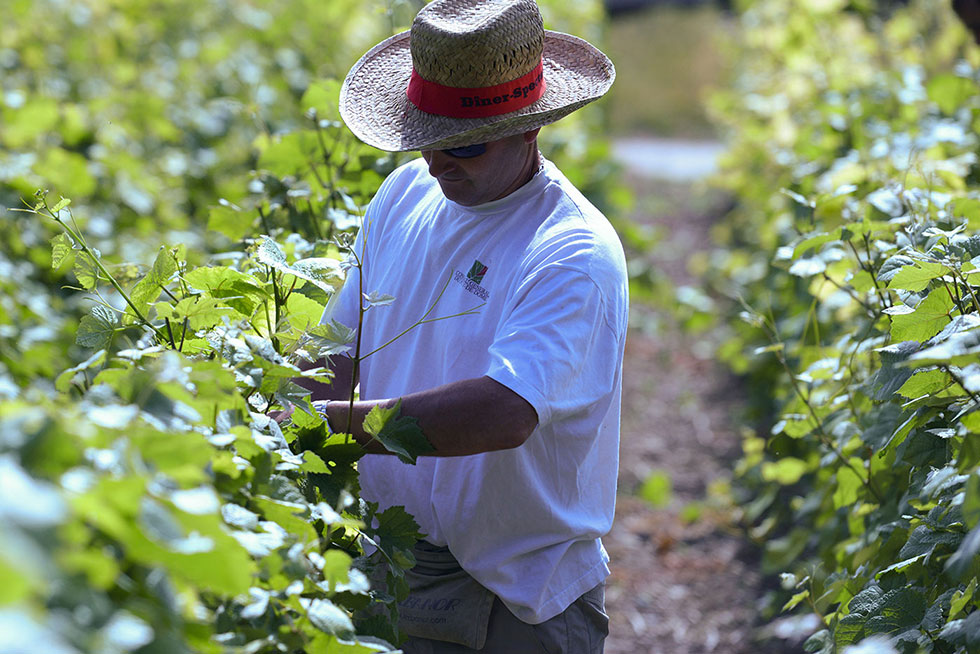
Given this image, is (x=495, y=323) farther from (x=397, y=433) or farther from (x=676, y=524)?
(x=676, y=524)

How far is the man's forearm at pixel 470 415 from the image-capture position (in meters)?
1.77

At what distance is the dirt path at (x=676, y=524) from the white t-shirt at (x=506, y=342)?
1.96 m

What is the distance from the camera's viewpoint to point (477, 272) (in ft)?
7.01

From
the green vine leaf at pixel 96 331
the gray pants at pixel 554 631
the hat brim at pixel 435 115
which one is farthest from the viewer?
the gray pants at pixel 554 631

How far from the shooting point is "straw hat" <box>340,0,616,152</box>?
6.77ft

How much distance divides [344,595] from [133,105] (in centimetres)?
447

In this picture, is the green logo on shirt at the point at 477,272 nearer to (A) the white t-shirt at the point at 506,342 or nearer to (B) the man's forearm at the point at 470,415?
(A) the white t-shirt at the point at 506,342

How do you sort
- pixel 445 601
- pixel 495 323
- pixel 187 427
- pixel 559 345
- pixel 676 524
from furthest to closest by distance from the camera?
pixel 676 524 < pixel 445 601 < pixel 495 323 < pixel 559 345 < pixel 187 427

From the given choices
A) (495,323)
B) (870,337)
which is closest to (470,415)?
(495,323)

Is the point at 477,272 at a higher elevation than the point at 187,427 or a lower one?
lower

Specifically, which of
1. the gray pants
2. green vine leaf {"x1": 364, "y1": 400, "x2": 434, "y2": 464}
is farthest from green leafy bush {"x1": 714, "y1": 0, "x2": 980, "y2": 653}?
green vine leaf {"x1": 364, "y1": 400, "x2": 434, "y2": 464}

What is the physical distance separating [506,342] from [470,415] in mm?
151

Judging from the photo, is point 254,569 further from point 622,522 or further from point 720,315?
point 720,315

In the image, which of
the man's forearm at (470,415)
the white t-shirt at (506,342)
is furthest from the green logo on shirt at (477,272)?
the man's forearm at (470,415)
